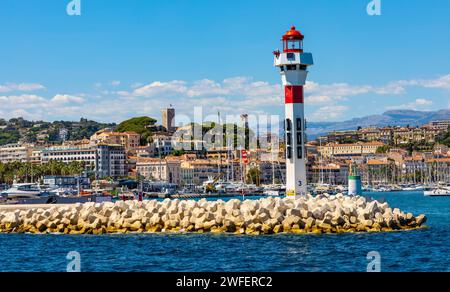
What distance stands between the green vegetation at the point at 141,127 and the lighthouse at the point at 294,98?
147221mm

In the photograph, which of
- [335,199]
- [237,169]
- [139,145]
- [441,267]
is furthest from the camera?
[139,145]

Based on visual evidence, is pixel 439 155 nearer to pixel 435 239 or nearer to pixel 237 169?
pixel 237 169

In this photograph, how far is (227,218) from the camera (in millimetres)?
31906

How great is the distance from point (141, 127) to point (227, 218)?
6177 inches

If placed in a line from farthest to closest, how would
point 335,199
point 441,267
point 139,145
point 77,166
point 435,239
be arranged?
point 139,145 < point 77,166 < point 335,199 < point 435,239 < point 441,267

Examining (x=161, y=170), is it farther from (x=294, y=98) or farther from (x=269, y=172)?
(x=294, y=98)

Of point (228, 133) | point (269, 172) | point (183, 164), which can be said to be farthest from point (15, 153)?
point (269, 172)

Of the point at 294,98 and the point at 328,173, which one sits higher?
the point at 294,98

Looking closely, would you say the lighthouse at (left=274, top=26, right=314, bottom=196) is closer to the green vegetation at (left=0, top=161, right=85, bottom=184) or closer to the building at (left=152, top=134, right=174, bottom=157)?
the green vegetation at (left=0, top=161, right=85, bottom=184)

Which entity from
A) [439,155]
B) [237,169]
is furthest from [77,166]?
[439,155]

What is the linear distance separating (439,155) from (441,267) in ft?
538

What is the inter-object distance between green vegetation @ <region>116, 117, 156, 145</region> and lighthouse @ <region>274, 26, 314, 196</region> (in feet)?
483

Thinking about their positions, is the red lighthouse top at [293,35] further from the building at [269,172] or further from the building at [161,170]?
the building at [269,172]
